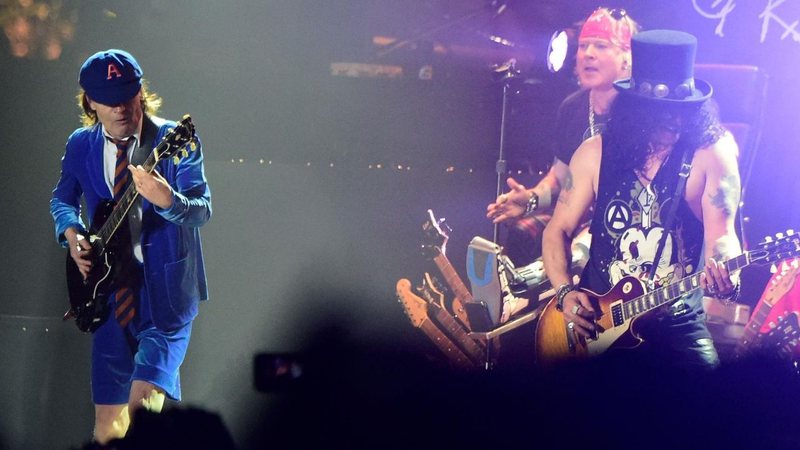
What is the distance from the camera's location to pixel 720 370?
3.61 m

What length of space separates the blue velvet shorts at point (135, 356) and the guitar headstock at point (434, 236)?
1070 millimetres

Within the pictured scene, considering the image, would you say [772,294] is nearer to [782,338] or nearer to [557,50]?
[782,338]

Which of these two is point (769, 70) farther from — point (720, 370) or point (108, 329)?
point (108, 329)

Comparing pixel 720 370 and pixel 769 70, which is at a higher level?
pixel 769 70

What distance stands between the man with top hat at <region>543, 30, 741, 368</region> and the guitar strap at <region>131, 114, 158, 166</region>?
1702 millimetres

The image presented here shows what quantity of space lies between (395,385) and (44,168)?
178 cm

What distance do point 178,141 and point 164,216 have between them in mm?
312

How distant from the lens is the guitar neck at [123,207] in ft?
11.0

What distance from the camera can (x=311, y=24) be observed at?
352cm

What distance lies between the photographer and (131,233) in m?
3.42

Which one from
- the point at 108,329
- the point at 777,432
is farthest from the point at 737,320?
the point at 108,329

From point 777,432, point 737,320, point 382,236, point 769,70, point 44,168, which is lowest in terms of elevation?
point 777,432

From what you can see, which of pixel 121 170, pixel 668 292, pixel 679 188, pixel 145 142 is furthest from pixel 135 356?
pixel 679 188

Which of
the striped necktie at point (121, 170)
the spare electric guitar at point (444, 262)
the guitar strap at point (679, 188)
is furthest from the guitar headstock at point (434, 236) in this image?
the striped necktie at point (121, 170)
